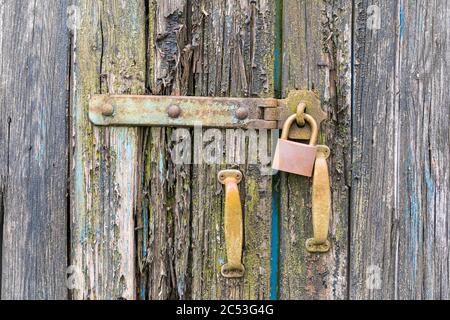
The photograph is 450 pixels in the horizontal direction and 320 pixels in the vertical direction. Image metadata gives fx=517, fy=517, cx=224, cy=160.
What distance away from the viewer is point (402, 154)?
3.47 feet

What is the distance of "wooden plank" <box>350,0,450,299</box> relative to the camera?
3.43 feet

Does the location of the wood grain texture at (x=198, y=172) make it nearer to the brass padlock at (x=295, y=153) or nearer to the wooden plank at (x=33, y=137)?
the brass padlock at (x=295, y=153)

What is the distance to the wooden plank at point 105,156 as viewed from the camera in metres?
1.02

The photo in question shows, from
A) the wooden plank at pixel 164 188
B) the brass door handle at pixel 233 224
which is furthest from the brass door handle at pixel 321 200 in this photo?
the wooden plank at pixel 164 188

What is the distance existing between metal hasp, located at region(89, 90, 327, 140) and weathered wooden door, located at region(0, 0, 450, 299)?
0.02 m

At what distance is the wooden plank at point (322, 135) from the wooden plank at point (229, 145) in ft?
0.13

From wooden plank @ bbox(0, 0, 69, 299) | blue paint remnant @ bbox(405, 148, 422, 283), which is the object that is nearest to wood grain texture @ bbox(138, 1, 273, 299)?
wooden plank @ bbox(0, 0, 69, 299)

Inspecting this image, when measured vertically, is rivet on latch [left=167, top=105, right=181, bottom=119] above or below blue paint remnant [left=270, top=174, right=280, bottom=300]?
above

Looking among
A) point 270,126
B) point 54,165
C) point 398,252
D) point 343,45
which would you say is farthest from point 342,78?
point 54,165

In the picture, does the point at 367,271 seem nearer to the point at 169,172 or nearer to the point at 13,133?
the point at 169,172

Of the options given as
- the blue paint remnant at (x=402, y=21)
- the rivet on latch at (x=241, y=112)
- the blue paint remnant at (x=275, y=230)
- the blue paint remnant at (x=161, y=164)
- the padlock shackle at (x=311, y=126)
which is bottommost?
the blue paint remnant at (x=275, y=230)

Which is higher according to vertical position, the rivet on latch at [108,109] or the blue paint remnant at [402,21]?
the blue paint remnant at [402,21]

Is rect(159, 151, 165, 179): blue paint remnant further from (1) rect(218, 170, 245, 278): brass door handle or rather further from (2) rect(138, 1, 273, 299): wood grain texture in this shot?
(1) rect(218, 170, 245, 278): brass door handle

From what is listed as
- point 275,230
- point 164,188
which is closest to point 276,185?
point 275,230
